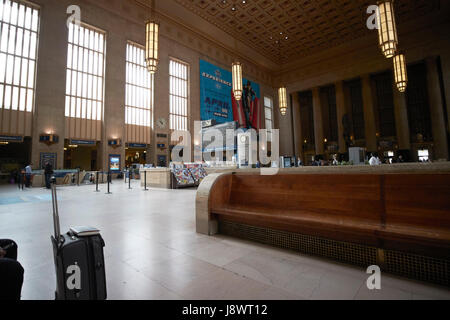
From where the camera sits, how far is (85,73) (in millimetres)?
15297

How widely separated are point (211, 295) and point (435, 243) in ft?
4.74

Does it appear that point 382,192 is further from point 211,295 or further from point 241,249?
point 211,295

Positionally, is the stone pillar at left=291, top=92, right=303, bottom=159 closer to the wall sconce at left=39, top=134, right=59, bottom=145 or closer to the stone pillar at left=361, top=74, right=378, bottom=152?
the stone pillar at left=361, top=74, right=378, bottom=152

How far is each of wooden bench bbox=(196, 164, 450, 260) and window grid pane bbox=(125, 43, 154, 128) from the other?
16601 millimetres

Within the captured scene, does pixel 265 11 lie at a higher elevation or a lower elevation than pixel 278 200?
higher

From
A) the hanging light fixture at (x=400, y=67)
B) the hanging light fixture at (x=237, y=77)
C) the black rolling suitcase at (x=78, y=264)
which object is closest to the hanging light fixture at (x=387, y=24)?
the hanging light fixture at (x=400, y=67)

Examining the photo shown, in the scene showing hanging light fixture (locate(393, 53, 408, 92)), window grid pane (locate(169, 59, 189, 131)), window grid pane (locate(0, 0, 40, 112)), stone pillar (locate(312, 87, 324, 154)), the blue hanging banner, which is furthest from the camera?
stone pillar (locate(312, 87, 324, 154))

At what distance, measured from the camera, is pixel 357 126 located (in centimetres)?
2341

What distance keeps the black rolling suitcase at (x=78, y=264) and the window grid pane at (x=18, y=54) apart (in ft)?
54.5

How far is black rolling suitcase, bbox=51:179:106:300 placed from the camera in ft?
4.00

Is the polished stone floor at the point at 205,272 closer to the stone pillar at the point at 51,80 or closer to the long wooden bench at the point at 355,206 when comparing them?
the long wooden bench at the point at 355,206

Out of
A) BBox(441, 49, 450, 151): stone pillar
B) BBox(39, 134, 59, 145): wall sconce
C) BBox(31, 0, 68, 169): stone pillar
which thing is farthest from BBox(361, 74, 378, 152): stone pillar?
BBox(39, 134, 59, 145): wall sconce

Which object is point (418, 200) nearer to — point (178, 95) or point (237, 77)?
point (237, 77)

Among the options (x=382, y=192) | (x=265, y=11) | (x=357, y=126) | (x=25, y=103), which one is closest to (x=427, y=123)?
(x=357, y=126)
